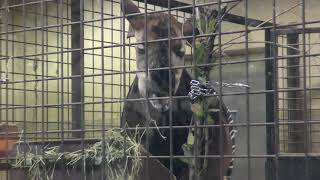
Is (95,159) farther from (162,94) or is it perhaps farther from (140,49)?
(140,49)

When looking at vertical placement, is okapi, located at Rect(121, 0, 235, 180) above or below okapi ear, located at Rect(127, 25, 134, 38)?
below

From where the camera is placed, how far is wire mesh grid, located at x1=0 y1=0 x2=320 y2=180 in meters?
3.38

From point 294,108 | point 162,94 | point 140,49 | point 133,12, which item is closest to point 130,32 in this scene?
point 140,49

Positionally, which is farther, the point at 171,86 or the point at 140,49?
the point at 140,49

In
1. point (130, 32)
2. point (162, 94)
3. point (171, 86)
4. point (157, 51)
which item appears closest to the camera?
point (171, 86)

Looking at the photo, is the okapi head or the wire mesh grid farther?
the okapi head

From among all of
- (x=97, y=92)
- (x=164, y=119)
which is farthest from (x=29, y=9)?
(x=164, y=119)

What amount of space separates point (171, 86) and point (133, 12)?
725mm

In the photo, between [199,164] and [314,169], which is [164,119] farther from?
[314,169]

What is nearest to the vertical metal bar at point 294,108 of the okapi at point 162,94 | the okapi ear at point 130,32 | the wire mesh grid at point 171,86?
the wire mesh grid at point 171,86

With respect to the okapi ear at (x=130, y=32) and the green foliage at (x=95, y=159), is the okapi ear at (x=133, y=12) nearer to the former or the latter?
the okapi ear at (x=130, y=32)

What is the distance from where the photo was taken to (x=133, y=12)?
4.02 m

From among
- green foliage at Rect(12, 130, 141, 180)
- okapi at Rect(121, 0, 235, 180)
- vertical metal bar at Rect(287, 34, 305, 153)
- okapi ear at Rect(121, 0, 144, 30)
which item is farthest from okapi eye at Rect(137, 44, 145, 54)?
vertical metal bar at Rect(287, 34, 305, 153)

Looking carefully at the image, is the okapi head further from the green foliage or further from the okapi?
the green foliage
